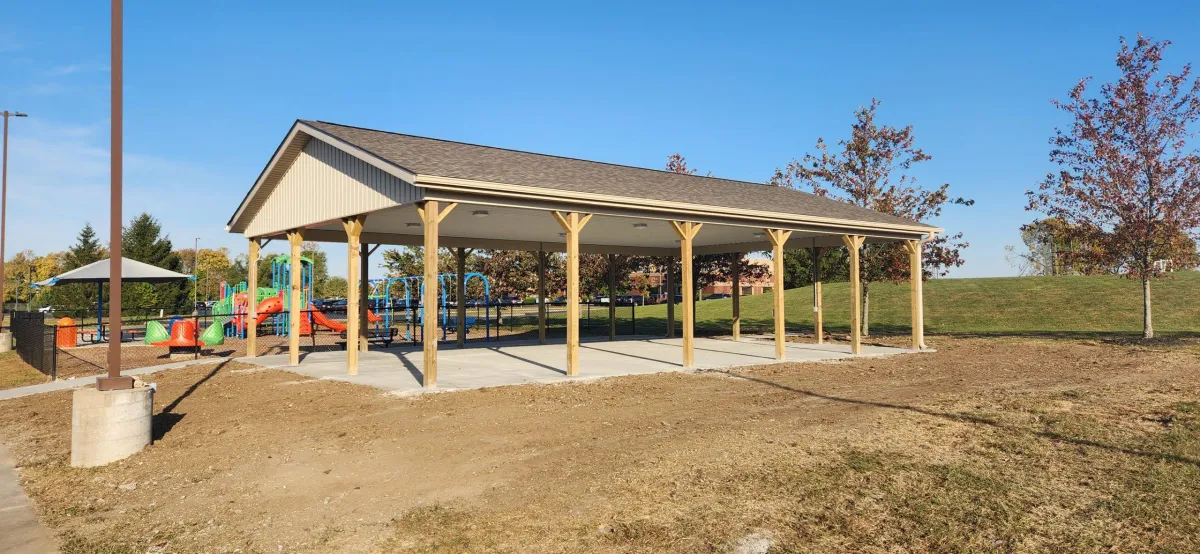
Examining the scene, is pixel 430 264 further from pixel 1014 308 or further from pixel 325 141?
pixel 1014 308

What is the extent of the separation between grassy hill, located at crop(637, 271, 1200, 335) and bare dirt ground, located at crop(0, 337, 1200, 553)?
17.2 meters

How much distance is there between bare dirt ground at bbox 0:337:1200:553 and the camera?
14.0 ft

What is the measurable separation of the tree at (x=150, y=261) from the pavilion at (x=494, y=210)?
30.6 meters

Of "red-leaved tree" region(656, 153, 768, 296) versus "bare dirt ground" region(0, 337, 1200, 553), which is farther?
"red-leaved tree" region(656, 153, 768, 296)

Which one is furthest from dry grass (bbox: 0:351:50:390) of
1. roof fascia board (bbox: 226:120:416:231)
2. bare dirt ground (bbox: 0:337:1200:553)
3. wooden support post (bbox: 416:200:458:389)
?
wooden support post (bbox: 416:200:458:389)

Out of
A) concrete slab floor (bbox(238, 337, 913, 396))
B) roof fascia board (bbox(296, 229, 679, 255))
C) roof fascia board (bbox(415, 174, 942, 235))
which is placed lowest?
concrete slab floor (bbox(238, 337, 913, 396))

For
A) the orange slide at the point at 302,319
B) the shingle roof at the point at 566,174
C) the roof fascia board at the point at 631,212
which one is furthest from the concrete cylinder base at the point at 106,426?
the orange slide at the point at 302,319

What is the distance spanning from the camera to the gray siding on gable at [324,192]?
1057 cm

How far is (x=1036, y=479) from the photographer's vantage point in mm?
5293

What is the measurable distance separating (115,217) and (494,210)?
5891mm

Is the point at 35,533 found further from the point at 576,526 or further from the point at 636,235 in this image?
the point at 636,235

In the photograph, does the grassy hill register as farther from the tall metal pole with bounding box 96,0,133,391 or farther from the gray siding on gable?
the tall metal pole with bounding box 96,0,133,391

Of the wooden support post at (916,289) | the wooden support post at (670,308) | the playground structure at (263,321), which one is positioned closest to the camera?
the playground structure at (263,321)

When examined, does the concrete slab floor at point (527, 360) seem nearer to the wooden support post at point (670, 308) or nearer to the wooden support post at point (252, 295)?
the wooden support post at point (252, 295)
